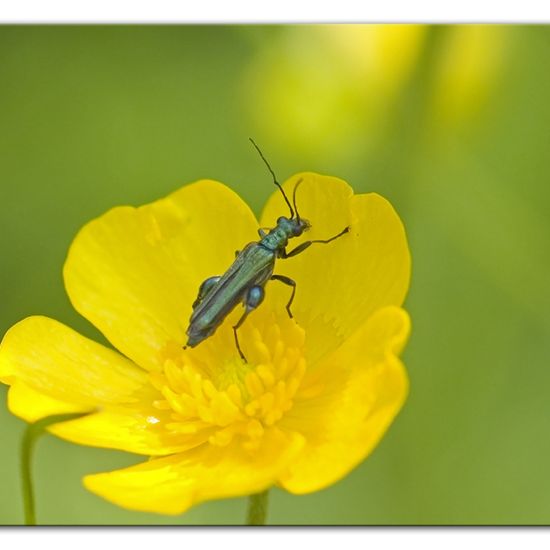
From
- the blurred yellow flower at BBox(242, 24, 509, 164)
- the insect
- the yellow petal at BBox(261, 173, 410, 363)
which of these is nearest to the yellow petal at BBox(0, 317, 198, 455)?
the insect

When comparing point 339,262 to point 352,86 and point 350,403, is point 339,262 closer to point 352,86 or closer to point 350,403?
point 350,403

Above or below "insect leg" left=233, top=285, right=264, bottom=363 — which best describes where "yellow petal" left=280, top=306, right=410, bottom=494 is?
below

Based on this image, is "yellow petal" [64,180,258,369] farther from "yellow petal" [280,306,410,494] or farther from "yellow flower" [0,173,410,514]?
"yellow petal" [280,306,410,494]

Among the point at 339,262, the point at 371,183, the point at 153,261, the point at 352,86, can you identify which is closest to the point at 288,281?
the point at 339,262

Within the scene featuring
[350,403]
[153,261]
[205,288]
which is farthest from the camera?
[153,261]
